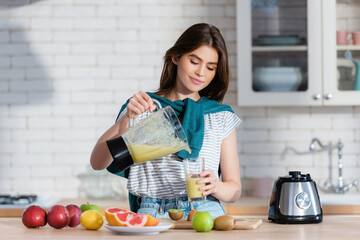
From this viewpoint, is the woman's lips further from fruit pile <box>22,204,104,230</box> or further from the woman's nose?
fruit pile <box>22,204,104,230</box>

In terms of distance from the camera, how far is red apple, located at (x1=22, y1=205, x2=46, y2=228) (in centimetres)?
211

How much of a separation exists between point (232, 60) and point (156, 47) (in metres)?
0.56

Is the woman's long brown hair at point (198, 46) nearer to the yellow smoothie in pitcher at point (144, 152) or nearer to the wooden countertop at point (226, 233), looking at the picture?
the yellow smoothie in pitcher at point (144, 152)

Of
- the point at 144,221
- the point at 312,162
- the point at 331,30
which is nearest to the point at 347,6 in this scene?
the point at 331,30

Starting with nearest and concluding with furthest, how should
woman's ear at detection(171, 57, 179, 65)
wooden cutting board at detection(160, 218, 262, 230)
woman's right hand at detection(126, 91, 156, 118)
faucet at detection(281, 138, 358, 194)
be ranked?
wooden cutting board at detection(160, 218, 262, 230) → woman's right hand at detection(126, 91, 156, 118) → woman's ear at detection(171, 57, 179, 65) → faucet at detection(281, 138, 358, 194)

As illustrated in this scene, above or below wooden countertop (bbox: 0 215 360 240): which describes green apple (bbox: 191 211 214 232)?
above

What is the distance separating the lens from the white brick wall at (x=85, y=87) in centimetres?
450

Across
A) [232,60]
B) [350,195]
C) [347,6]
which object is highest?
[347,6]

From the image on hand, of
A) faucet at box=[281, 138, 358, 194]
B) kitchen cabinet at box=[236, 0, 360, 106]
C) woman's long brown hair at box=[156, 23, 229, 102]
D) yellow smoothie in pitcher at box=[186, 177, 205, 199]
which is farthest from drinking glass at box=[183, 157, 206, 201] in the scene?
faucet at box=[281, 138, 358, 194]

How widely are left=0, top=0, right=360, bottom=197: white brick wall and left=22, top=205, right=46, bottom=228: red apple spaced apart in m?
2.38

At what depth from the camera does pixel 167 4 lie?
4.53m

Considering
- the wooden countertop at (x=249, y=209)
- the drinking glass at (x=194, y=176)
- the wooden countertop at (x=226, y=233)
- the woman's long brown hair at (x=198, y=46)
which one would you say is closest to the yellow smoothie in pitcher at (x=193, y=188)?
the drinking glass at (x=194, y=176)

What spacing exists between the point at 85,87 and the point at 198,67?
2.11m

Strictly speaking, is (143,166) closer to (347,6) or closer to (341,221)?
(341,221)
